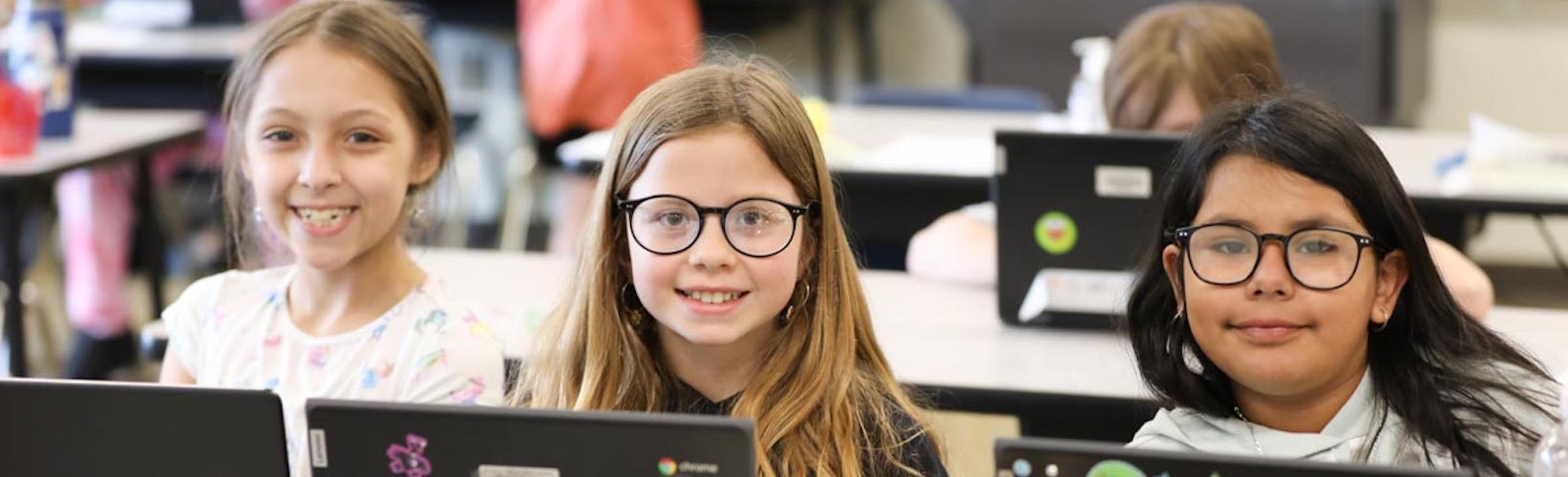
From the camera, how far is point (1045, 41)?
502 cm

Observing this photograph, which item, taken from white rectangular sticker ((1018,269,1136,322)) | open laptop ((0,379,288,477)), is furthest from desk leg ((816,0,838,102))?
open laptop ((0,379,288,477))

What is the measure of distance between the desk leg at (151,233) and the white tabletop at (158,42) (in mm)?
1002

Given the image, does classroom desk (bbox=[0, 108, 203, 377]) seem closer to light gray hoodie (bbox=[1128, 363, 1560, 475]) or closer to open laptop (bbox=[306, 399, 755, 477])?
open laptop (bbox=[306, 399, 755, 477])

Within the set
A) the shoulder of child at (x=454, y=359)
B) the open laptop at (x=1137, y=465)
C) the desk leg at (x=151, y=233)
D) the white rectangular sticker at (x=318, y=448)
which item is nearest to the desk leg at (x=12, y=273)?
the desk leg at (x=151, y=233)

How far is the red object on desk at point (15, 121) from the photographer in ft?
10.8

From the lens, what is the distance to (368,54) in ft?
6.32

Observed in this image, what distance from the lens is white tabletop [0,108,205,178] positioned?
3295 millimetres

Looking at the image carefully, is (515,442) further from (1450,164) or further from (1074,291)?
(1450,164)

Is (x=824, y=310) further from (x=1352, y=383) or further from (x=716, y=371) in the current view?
(x=1352, y=383)

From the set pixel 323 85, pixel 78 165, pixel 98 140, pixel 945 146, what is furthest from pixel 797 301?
pixel 98 140

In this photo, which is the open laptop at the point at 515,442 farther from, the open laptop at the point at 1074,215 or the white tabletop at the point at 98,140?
the white tabletop at the point at 98,140

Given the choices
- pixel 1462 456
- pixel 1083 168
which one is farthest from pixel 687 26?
pixel 1462 456

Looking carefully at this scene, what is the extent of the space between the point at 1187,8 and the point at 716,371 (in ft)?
3.91

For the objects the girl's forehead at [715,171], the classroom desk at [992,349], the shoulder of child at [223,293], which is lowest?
the classroom desk at [992,349]
